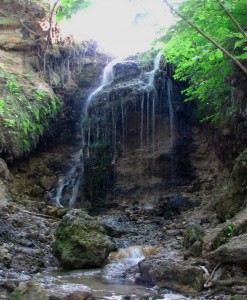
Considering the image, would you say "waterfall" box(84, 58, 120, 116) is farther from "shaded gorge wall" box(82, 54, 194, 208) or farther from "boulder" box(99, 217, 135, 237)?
"boulder" box(99, 217, 135, 237)

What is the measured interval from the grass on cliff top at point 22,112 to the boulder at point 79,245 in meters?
4.63

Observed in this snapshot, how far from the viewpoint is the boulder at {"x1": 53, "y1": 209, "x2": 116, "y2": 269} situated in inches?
285

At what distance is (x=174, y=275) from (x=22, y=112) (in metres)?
9.00

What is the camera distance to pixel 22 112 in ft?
41.1

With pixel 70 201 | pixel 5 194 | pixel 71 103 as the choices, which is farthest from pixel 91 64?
pixel 5 194

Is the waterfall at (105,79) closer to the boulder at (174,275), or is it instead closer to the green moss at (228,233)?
the green moss at (228,233)

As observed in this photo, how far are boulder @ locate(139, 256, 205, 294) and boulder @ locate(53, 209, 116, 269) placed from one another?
1848 mm

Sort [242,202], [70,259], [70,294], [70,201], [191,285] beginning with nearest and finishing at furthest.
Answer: [70,294]
[191,285]
[70,259]
[242,202]
[70,201]

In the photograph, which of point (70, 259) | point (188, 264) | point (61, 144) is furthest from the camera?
point (61, 144)

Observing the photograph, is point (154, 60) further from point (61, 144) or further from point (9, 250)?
point (9, 250)

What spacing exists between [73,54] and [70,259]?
457 inches

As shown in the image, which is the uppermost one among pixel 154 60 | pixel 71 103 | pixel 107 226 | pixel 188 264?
pixel 154 60

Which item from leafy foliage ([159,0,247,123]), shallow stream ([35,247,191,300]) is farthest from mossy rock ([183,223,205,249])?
leafy foliage ([159,0,247,123])

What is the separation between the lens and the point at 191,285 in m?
4.99
